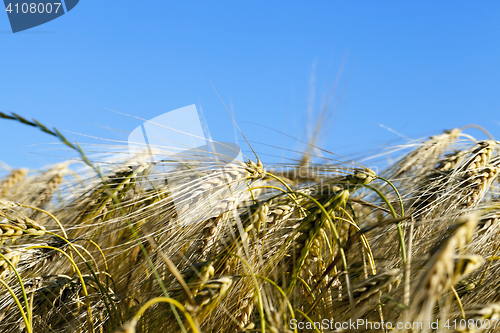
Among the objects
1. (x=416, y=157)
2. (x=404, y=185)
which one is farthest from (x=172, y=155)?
(x=416, y=157)

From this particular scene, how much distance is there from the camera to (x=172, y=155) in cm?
93

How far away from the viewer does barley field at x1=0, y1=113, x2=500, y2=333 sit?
0.60 metres

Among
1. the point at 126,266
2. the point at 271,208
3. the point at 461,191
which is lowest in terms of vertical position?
the point at 126,266

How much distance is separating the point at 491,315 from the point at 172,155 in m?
0.74

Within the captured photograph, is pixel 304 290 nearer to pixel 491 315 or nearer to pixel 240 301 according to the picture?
pixel 240 301

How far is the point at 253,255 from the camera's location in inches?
29.8

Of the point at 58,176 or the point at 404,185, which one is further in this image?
the point at 58,176

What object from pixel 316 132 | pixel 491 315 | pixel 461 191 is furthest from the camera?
pixel 316 132

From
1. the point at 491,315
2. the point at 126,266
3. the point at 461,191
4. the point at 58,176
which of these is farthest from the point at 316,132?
the point at 491,315

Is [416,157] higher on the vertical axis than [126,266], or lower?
higher

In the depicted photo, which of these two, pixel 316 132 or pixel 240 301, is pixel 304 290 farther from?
pixel 316 132

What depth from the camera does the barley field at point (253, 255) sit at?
60 cm

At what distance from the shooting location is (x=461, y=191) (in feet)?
3.51

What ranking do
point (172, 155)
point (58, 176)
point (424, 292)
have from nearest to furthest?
point (424, 292)
point (172, 155)
point (58, 176)
